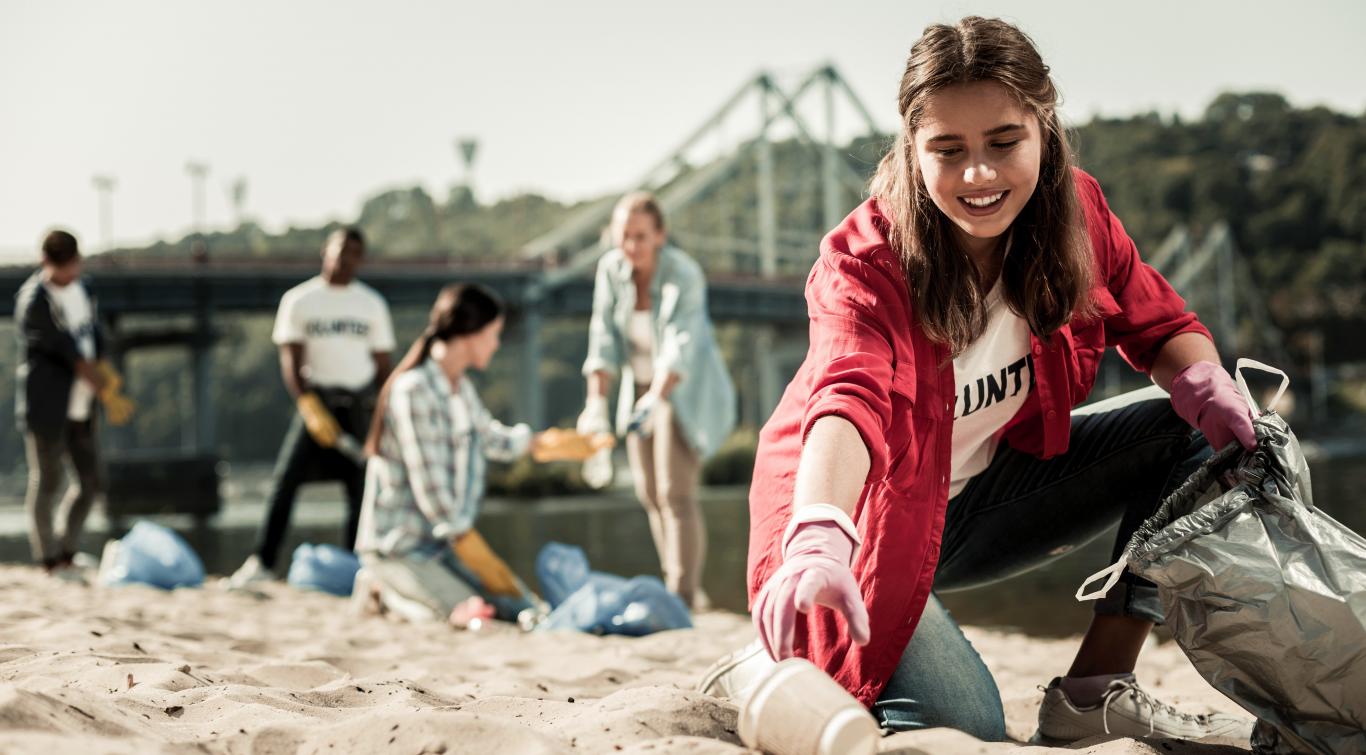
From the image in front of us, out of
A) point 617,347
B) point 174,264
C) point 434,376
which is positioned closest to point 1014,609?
point 617,347

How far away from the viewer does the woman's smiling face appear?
6.07ft

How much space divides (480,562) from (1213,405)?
259cm

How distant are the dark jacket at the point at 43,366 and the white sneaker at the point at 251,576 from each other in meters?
1.04

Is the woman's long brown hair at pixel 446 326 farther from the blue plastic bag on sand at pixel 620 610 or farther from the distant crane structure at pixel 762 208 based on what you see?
the distant crane structure at pixel 762 208

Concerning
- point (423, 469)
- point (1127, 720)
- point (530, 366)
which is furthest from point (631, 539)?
point (530, 366)

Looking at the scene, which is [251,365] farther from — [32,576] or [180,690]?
[180,690]

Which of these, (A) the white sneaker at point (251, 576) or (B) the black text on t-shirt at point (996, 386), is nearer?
(B) the black text on t-shirt at point (996, 386)

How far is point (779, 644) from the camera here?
5.25 feet

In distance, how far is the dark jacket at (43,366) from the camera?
5348 mm

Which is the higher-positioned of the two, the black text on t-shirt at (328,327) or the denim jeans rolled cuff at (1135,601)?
the black text on t-shirt at (328,327)

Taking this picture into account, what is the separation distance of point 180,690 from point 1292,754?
1660 mm

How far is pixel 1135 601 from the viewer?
214 cm

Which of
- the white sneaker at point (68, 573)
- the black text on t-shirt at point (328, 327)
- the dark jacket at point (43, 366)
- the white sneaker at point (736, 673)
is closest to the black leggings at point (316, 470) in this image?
the black text on t-shirt at point (328, 327)

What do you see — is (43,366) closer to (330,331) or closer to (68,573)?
(68,573)
